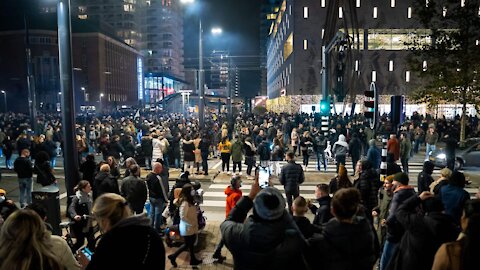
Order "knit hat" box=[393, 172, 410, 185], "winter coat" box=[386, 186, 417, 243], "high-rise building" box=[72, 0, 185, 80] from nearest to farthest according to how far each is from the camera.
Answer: "winter coat" box=[386, 186, 417, 243] < "knit hat" box=[393, 172, 410, 185] < "high-rise building" box=[72, 0, 185, 80]

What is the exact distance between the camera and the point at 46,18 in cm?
8375

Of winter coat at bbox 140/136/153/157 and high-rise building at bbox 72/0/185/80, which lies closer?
winter coat at bbox 140/136/153/157

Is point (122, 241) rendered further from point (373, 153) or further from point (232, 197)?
point (373, 153)

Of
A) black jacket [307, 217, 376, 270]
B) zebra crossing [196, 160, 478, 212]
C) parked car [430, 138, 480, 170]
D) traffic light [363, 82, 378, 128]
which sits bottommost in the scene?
zebra crossing [196, 160, 478, 212]

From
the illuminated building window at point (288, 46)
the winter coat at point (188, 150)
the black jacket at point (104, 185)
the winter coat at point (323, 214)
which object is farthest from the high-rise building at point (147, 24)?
the winter coat at point (323, 214)

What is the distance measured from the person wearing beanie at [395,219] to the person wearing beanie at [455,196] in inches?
32.6

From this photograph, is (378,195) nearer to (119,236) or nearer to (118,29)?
(119,236)

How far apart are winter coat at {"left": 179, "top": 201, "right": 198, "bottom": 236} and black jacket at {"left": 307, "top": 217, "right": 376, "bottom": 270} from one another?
3.45 metres

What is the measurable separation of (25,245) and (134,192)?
4.86 metres

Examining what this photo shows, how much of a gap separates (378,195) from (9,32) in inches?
3723

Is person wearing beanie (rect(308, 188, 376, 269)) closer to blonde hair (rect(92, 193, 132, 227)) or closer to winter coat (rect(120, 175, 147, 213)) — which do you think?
blonde hair (rect(92, 193, 132, 227))

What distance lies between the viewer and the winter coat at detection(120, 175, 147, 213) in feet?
25.8

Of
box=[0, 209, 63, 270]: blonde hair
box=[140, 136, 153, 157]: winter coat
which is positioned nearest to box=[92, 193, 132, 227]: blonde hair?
box=[0, 209, 63, 270]: blonde hair

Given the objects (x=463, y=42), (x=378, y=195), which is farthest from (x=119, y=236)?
A: (x=463, y=42)
